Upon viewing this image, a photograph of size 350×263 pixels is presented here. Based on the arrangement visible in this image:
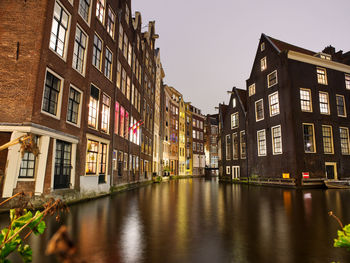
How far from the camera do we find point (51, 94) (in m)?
10.8

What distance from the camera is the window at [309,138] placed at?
23.4m

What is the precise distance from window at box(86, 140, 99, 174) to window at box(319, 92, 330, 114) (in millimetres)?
23636

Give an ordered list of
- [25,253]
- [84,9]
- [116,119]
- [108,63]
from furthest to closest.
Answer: [116,119] < [108,63] < [84,9] < [25,253]

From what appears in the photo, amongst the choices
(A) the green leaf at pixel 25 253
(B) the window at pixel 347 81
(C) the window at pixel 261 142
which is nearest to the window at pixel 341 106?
(B) the window at pixel 347 81

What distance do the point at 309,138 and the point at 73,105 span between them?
22629 mm

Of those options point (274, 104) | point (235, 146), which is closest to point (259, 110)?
point (274, 104)

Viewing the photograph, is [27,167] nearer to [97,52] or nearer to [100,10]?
[97,52]

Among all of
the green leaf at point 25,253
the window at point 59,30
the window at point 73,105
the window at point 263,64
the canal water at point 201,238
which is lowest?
the canal water at point 201,238

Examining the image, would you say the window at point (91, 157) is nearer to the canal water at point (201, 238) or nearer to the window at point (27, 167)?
the window at point (27, 167)

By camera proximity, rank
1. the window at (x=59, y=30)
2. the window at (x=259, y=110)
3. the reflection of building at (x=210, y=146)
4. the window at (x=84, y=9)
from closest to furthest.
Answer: the window at (x=59, y=30)
the window at (x=84, y=9)
the window at (x=259, y=110)
the reflection of building at (x=210, y=146)

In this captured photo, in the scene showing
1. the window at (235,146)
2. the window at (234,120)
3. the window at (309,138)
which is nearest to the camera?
the window at (309,138)

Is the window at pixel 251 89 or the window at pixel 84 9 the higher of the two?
the window at pixel 251 89

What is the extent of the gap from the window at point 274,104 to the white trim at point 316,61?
4.25 metres

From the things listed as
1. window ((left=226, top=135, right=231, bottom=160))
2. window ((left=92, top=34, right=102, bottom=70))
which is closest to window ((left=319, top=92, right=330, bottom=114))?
window ((left=226, top=135, right=231, bottom=160))
